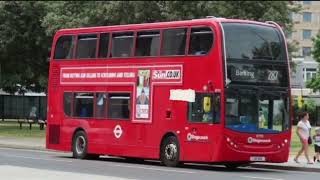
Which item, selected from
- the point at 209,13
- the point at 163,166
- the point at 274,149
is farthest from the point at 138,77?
the point at 209,13

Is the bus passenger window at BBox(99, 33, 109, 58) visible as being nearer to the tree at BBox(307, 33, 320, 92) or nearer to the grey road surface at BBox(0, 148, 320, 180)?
the grey road surface at BBox(0, 148, 320, 180)

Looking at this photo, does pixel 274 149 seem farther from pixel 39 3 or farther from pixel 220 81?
pixel 39 3

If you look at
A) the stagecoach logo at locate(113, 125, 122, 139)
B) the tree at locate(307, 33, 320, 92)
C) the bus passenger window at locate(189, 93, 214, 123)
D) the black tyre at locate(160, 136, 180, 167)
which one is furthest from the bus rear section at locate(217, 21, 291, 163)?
the tree at locate(307, 33, 320, 92)

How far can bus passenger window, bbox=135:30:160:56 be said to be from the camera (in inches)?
896

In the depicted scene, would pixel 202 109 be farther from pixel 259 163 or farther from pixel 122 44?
pixel 122 44

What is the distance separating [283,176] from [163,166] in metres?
4.37

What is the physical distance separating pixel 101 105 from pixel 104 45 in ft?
6.61

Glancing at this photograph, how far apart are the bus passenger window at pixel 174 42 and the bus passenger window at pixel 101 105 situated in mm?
3167

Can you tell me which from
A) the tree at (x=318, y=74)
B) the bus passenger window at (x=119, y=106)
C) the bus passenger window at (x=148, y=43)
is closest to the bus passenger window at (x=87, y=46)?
the bus passenger window at (x=119, y=106)

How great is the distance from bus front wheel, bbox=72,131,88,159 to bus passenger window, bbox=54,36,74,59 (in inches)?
110

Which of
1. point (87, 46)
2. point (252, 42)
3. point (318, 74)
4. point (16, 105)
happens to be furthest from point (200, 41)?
point (318, 74)

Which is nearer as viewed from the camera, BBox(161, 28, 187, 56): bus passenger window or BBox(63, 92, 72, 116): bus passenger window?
BBox(161, 28, 187, 56): bus passenger window

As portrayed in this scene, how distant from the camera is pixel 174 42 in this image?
22078 millimetres

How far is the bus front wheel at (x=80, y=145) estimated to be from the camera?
25.4 meters
